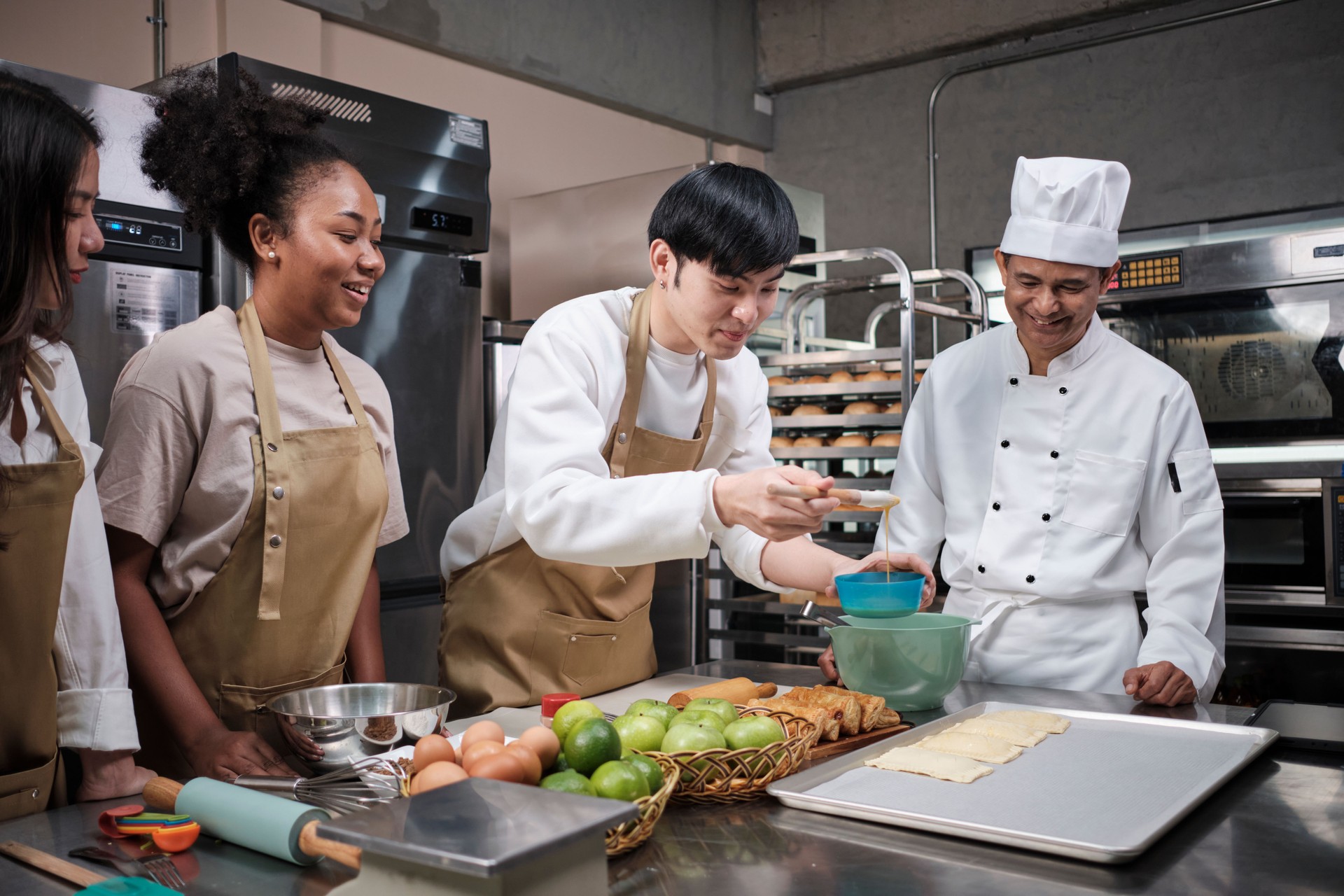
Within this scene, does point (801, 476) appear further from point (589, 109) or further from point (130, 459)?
point (589, 109)

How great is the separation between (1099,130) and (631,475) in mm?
4025

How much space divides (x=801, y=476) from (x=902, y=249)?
429 cm

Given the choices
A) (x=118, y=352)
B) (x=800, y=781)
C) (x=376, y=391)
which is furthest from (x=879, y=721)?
(x=118, y=352)

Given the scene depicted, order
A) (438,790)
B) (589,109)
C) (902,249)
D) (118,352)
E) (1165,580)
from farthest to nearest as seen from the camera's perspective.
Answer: (902,249), (589,109), (118,352), (1165,580), (438,790)

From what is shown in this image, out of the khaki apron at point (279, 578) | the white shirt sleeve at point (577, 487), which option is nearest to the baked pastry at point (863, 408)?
the white shirt sleeve at point (577, 487)

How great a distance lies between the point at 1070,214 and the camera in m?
2.18

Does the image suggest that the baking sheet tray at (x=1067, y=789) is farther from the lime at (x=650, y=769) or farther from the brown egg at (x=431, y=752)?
the brown egg at (x=431, y=752)

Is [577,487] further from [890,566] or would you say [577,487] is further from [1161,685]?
[1161,685]

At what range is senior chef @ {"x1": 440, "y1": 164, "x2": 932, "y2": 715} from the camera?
1.52 metres

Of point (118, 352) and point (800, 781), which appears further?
point (118, 352)

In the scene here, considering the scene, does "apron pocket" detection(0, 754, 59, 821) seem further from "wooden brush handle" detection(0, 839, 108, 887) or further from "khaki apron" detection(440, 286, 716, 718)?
"khaki apron" detection(440, 286, 716, 718)

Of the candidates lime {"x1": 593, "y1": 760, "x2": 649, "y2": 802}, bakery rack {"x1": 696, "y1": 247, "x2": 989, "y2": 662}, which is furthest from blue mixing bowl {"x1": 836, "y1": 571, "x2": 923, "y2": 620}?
bakery rack {"x1": 696, "y1": 247, "x2": 989, "y2": 662}

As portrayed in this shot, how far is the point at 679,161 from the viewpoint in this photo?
558 cm

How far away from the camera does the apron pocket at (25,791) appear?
4.03ft
